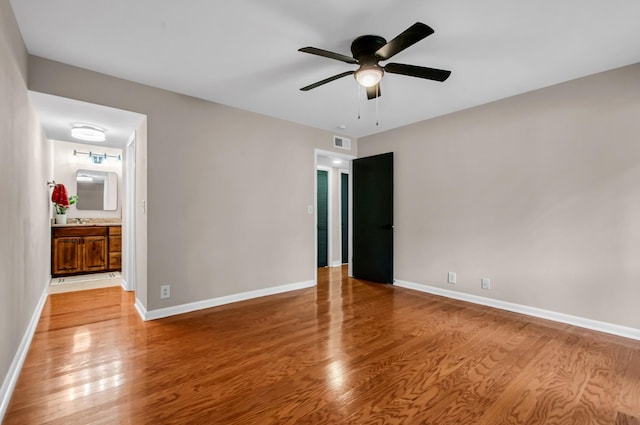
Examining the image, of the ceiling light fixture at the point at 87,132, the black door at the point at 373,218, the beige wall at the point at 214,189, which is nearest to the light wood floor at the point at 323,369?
the beige wall at the point at 214,189

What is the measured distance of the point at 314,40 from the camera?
231 centimetres

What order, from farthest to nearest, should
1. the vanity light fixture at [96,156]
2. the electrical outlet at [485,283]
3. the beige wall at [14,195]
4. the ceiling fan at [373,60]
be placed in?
1. the vanity light fixture at [96,156]
2. the electrical outlet at [485,283]
3. the ceiling fan at [373,60]
4. the beige wall at [14,195]

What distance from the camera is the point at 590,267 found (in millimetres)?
2881

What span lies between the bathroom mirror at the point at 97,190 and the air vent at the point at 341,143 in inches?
178

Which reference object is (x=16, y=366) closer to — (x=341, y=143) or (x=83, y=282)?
(x=83, y=282)

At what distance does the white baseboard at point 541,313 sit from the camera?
8.90ft

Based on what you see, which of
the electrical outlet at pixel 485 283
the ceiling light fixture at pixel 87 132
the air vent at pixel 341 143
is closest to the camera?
the ceiling light fixture at pixel 87 132

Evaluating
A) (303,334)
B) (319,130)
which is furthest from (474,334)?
(319,130)

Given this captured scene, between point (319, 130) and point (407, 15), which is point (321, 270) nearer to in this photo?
point (319, 130)

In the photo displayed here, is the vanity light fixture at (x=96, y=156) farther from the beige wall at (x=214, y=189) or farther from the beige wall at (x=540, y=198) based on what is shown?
the beige wall at (x=540, y=198)

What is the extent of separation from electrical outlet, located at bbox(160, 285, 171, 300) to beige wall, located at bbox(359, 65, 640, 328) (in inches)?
128

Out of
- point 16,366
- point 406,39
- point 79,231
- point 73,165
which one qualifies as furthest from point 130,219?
point 406,39

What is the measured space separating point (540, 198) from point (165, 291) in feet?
13.7

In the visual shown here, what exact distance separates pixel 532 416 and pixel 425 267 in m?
2.62
